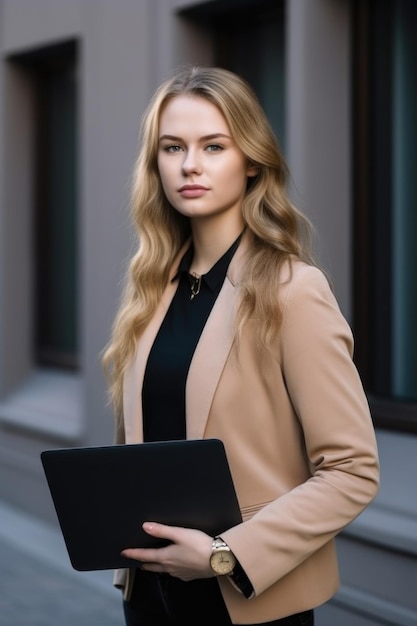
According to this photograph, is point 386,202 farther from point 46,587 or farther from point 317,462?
point 317,462

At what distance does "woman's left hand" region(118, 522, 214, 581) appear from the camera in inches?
90.6

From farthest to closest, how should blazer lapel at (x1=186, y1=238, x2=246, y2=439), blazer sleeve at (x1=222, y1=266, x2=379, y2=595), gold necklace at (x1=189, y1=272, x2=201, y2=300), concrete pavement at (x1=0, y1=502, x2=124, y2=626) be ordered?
1. concrete pavement at (x1=0, y1=502, x2=124, y2=626)
2. gold necklace at (x1=189, y1=272, x2=201, y2=300)
3. blazer lapel at (x1=186, y1=238, x2=246, y2=439)
4. blazer sleeve at (x1=222, y1=266, x2=379, y2=595)

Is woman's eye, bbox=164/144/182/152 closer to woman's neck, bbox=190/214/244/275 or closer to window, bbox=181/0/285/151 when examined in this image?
woman's neck, bbox=190/214/244/275

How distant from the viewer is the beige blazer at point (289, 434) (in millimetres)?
2285

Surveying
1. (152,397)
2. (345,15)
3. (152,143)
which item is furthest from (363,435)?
(345,15)

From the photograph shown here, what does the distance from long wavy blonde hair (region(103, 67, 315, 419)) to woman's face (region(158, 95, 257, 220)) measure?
0.08 ft

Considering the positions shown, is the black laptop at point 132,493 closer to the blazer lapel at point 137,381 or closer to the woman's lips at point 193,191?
the blazer lapel at point 137,381

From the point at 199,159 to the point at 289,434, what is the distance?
0.63 m

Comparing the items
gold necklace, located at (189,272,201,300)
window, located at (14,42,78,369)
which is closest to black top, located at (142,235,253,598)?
gold necklace, located at (189,272,201,300)

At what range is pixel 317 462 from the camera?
7.64ft

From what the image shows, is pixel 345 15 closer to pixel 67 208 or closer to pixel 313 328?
pixel 313 328

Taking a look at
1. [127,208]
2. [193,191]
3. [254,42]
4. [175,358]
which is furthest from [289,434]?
[127,208]

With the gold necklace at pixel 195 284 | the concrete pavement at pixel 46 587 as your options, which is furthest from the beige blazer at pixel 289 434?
the concrete pavement at pixel 46 587

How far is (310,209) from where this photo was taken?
5027 mm
